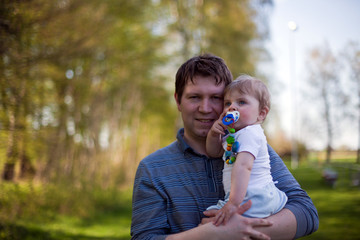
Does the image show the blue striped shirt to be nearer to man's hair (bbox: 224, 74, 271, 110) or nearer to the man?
the man

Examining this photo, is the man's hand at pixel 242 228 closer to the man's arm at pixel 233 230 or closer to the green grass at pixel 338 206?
the man's arm at pixel 233 230

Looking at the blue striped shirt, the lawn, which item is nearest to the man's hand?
the blue striped shirt

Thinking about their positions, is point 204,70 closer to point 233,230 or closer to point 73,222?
point 233,230

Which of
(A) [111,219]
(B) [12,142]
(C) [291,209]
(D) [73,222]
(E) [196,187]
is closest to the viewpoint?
(C) [291,209]

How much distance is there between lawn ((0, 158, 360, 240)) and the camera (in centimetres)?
527

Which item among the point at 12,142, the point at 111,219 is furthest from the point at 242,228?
the point at 111,219

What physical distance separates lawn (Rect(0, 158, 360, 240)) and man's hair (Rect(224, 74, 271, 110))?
3.92 m

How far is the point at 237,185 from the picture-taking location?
5.31ft

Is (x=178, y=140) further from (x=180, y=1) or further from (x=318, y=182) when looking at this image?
(x=180, y=1)

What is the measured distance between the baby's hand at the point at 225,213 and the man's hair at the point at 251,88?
589 mm

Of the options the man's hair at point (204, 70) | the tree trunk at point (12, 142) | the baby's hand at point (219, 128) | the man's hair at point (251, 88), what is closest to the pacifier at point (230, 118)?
the baby's hand at point (219, 128)

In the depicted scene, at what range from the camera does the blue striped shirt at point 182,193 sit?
1744 mm

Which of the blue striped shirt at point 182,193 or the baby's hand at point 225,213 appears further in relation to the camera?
the blue striped shirt at point 182,193

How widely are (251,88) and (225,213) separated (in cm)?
66
